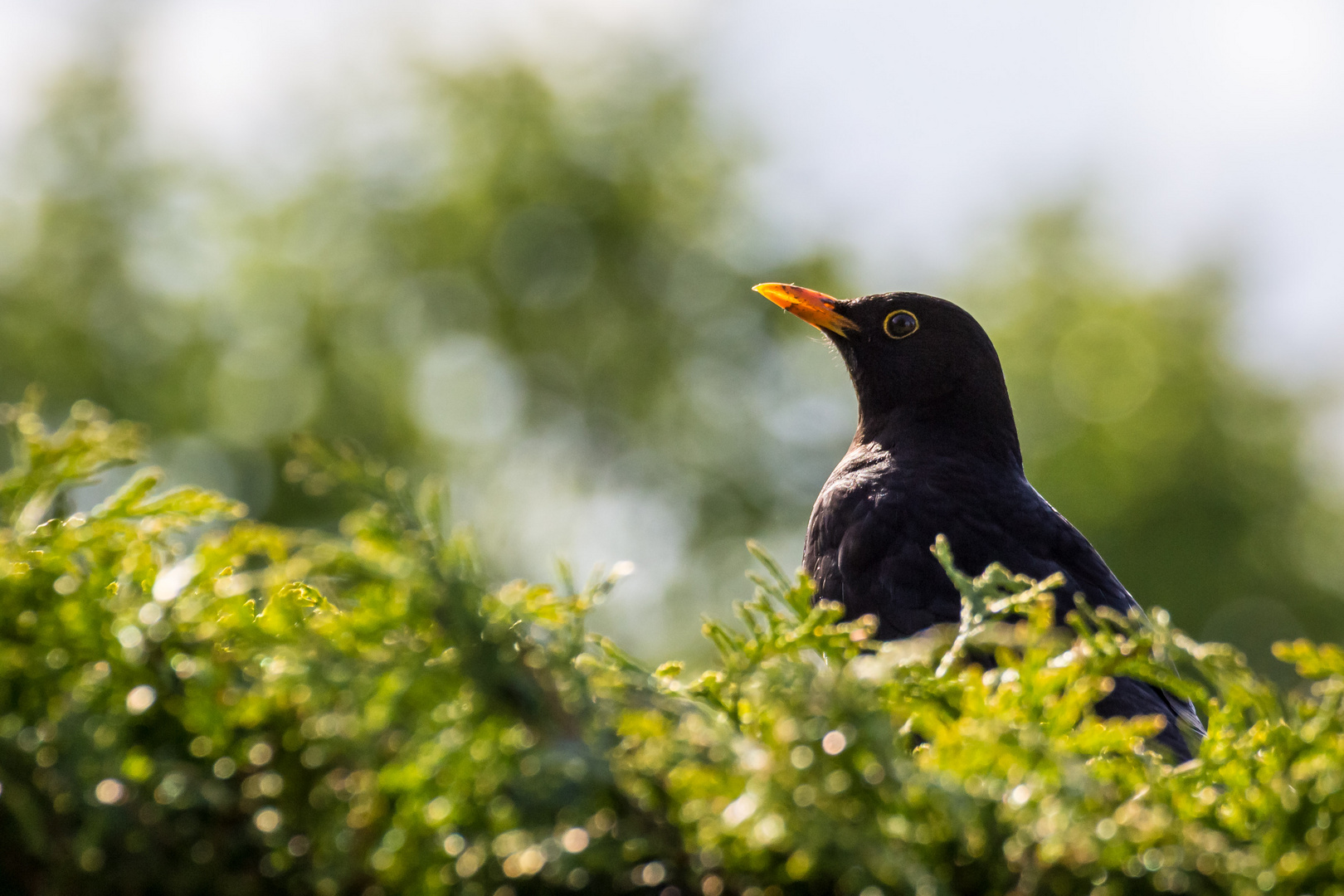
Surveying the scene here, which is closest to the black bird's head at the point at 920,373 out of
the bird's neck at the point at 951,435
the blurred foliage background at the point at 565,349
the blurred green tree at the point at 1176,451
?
the bird's neck at the point at 951,435

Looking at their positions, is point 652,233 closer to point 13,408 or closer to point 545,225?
point 545,225

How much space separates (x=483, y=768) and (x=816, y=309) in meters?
4.93

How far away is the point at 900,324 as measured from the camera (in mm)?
5680

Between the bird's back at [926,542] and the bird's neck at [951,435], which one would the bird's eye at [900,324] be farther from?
the bird's back at [926,542]

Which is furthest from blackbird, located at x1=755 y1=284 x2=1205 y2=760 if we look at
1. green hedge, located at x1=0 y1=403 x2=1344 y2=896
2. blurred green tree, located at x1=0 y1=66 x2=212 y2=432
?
blurred green tree, located at x1=0 y1=66 x2=212 y2=432

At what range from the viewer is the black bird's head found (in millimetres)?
5238

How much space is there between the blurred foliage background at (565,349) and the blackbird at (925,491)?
71.0ft

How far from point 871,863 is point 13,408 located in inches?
62.3

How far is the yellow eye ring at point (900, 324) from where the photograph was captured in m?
5.64

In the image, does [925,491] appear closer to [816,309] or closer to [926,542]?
[926,542]

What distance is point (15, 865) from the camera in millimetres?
1177

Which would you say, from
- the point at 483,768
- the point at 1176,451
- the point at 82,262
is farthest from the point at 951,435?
the point at 82,262

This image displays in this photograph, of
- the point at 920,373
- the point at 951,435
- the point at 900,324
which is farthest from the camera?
the point at 900,324

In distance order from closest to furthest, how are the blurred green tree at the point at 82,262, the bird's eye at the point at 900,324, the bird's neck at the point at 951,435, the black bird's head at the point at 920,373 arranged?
the bird's neck at the point at 951,435 < the black bird's head at the point at 920,373 < the bird's eye at the point at 900,324 < the blurred green tree at the point at 82,262
